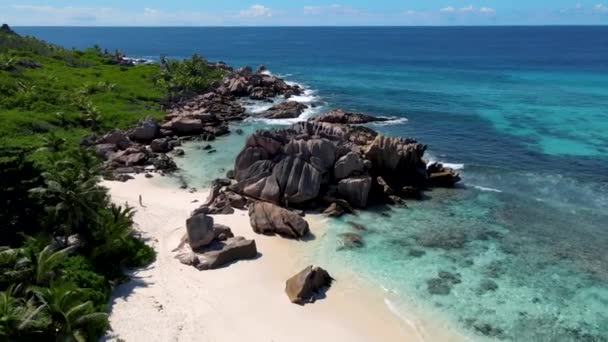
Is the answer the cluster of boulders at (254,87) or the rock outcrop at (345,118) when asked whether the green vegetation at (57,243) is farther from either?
the cluster of boulders at (254,87)

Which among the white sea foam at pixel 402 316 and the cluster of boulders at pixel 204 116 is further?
the cluster of boulders at pixel 204 116

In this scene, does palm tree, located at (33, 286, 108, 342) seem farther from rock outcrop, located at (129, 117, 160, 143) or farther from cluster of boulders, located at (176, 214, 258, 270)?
rock outcrop, located at (129, 117, 160, 143)

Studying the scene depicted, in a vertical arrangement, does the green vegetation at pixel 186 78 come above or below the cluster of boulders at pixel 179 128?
above

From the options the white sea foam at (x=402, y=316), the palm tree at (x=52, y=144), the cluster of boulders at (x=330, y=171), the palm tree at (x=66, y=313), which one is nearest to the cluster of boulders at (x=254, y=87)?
the palm tree at (x=52, y=144)

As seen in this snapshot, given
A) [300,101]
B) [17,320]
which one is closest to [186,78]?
[300,101]

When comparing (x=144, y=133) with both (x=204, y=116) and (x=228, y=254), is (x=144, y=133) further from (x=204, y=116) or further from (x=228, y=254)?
(x=228, y=254)

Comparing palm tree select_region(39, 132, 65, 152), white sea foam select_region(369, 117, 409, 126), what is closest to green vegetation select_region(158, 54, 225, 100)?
white sea foam select_region(369, 117, 409, 126)
